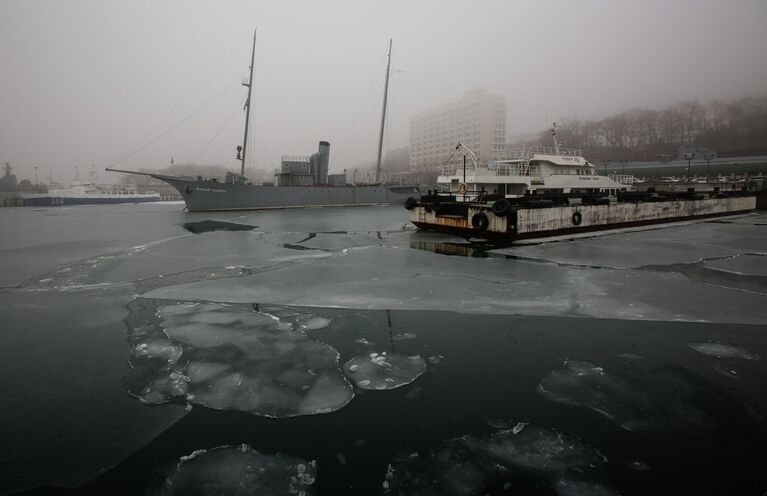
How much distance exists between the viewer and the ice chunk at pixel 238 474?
112 inches

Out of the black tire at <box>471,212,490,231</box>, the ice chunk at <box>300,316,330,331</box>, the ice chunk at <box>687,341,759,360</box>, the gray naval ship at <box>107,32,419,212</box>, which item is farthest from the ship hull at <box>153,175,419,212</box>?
the ice chunk at <box>687,341,759,360</box>

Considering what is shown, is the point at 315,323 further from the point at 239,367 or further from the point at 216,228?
the point at 216,228

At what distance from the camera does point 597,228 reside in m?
19.3

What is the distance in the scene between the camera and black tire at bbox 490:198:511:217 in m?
15.0

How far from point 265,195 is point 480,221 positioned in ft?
102

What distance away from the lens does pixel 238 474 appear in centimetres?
301

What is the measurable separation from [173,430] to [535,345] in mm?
4285

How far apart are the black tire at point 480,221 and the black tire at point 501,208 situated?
2.37ft

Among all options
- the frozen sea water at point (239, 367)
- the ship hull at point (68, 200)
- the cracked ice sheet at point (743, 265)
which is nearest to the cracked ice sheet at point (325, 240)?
the frozen sea water at point (239, 367)

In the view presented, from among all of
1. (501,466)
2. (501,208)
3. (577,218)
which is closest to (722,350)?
(501,466)

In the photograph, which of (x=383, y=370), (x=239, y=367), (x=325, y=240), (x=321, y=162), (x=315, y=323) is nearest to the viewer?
(x=383, y=370)

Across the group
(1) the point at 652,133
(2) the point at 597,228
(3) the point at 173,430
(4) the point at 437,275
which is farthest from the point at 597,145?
(3) the point at 173,430

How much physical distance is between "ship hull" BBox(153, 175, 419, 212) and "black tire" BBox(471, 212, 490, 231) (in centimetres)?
3033

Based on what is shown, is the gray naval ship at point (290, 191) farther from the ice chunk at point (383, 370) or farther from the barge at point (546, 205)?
the ice chunk at point (383, 370)
